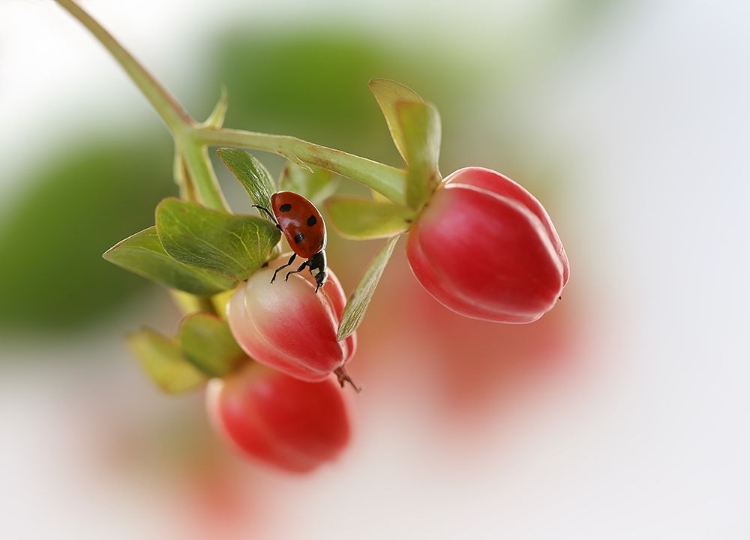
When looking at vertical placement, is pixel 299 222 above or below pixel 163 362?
above

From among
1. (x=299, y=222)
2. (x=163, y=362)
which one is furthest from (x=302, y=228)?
(x=163, y=362)

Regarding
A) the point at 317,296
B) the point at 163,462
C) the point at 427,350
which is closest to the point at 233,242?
the point at 317,296

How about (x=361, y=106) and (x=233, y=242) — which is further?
(x=361, y=106)

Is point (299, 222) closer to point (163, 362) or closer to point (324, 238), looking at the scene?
point (324, 238)

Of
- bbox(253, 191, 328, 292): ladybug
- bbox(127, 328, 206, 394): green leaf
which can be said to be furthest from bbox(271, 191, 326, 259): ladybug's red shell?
bbox(127, 328, 206, 394): green leaf

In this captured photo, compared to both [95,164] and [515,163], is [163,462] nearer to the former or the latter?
[95,164]

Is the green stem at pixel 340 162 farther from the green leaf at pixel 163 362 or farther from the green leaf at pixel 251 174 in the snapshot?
the green leaf at pixel 163 362
